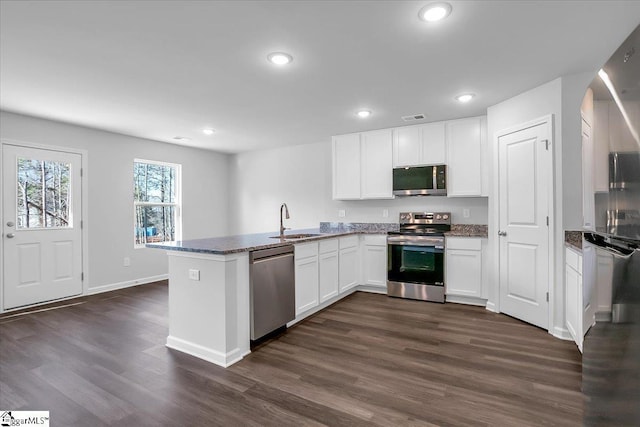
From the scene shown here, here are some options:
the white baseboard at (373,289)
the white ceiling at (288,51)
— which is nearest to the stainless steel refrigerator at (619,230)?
the white ceiling at (288,51)

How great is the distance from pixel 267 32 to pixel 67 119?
354 cm

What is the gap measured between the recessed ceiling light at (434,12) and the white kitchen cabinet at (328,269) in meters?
2.40

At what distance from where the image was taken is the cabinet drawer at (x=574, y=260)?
7.95 feet

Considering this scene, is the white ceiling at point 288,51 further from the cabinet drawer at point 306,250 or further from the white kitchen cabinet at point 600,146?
the cabinet drawer at point 306,250

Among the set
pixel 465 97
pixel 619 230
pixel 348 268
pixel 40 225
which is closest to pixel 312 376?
pixel 619 230

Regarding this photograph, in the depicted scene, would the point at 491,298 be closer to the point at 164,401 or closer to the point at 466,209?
the point at 466,209

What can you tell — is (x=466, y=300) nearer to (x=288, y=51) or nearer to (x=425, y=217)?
(x=425, y=217)

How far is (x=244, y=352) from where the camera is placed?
257 cm

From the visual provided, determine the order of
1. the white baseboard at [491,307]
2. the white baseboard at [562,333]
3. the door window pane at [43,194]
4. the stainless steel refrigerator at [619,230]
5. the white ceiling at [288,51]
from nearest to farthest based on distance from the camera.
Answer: the stainless steel refrigerator at [619,230] → the white ceiling at [288,51] → the white baseboard at [562,333] → the white baseboard at [491,307] → the door window pane at [43,194]

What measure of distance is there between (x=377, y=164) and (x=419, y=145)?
2.12 feet

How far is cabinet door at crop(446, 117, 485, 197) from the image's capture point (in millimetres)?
3979

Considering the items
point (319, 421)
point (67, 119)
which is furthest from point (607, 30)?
point (67, 119)

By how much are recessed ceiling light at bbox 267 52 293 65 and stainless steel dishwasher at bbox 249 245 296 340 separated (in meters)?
1.57

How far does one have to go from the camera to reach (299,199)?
19.1 ft
